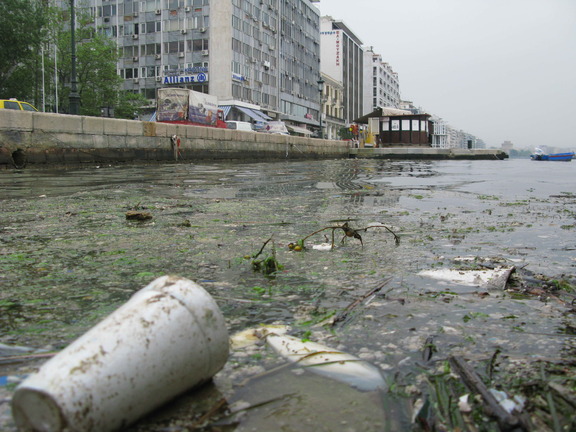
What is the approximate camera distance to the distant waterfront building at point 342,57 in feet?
300

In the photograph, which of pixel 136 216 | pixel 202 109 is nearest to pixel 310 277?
Result: pixel 136 216

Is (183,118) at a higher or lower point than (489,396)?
higher

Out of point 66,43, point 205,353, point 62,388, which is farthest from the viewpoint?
point 66,43

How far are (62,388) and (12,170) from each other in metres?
11.0

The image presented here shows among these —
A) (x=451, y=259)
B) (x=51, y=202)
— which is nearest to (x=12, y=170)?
(x=51, y=202)

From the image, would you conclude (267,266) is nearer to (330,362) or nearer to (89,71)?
(330,362)

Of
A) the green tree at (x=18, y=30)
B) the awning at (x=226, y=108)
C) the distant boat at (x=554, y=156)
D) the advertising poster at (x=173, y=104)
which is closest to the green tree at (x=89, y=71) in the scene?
the green tree at (x=18, y=30)

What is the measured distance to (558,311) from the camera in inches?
67.3

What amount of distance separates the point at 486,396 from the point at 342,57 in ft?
317

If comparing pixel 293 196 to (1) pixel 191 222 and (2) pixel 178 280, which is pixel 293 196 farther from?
(2) pixel 178 280

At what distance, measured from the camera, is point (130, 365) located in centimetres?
93

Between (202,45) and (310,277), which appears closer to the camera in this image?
(310,277)

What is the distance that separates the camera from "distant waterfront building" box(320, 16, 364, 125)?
9144cm

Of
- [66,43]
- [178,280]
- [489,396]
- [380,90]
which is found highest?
[380,90]
